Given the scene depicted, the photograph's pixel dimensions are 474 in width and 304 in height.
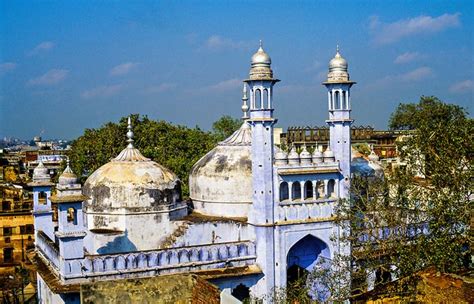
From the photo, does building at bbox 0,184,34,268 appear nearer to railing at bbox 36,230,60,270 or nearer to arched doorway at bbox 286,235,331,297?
railing at bbox 36,230,60,270

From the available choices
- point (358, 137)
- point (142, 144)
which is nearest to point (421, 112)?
point (358, 137)

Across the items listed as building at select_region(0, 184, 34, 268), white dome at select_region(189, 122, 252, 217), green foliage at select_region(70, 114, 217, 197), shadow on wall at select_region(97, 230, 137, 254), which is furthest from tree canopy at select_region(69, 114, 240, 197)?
shadow on wall at select_region(97, 230, 137, 254)

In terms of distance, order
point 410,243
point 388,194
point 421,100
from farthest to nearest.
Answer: point 421,100
point 388,194
point 410,243

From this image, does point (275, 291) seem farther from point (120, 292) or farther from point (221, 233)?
point (120, 292)

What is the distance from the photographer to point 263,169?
20.6 meters

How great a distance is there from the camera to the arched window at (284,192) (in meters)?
20.9

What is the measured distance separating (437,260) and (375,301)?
1.99m

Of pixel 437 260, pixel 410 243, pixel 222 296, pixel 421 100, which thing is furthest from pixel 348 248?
pixel 421 100

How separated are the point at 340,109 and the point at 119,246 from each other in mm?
8570

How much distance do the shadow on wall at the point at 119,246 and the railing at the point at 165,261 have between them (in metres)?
2.56

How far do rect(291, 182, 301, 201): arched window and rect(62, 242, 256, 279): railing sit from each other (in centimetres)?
204

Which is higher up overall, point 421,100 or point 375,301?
point 421,100

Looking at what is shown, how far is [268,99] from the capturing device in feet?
68.3

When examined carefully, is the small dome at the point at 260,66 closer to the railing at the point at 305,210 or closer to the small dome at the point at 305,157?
the small dome at the point at 305,157
